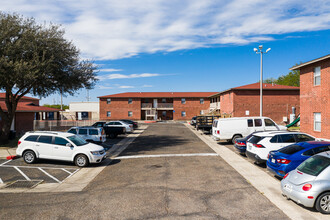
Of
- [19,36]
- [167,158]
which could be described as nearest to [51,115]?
[19,36]

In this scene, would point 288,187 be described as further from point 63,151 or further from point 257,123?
point 257,123

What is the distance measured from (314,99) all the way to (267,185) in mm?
12350

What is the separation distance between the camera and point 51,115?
54.7 m

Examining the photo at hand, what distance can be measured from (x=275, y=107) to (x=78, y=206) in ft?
114

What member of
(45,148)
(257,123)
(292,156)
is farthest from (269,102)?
(45,148)

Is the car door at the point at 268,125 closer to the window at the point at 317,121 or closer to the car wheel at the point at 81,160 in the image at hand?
the window at the point at 317,121

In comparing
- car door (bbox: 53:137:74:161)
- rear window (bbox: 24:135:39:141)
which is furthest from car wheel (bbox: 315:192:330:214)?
rear window (bbox: 24:135:39:141)

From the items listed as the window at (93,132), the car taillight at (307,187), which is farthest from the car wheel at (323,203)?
the window at (93,132)

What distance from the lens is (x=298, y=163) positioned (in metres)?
9.33

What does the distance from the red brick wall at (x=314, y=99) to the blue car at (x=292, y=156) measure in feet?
30.0

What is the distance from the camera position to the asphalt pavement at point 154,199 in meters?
6.74

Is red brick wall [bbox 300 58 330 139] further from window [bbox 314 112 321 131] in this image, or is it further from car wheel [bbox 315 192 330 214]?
car wheel [bbox 315 192 330 214]

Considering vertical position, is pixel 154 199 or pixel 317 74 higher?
pixel 317 74

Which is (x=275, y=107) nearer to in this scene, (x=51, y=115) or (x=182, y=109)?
(x=182, y=109)
